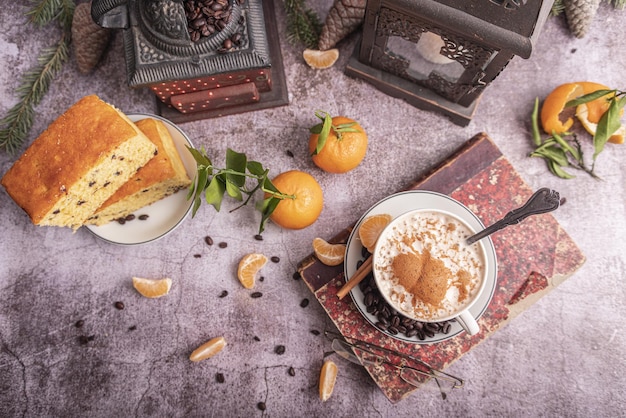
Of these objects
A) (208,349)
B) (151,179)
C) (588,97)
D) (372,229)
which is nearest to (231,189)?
(151,179)

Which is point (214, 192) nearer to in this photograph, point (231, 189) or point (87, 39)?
point (231, 189)

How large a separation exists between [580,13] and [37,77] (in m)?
2.81

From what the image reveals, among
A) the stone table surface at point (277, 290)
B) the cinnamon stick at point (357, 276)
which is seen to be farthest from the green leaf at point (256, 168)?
the cinnamon stick at point (357, 276)

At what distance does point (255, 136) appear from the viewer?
2.55 meters

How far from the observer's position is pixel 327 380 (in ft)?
7.79

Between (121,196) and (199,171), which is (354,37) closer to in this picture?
(199,171)

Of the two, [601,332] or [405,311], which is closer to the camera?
[405,311]

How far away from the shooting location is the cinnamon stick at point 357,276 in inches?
83.6

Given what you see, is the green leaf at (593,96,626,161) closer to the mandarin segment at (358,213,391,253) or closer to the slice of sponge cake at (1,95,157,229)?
the mandarin segment at (358,213,391,253)

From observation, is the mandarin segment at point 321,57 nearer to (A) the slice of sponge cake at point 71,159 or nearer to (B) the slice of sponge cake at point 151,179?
(B) the slice of sponge cake at point 151,179

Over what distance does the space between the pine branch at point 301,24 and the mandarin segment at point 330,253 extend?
106 cm

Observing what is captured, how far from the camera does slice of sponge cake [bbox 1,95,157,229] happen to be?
2.03 m

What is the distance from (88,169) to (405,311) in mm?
1453

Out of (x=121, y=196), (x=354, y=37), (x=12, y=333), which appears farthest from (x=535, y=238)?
(x=12, y=333)
